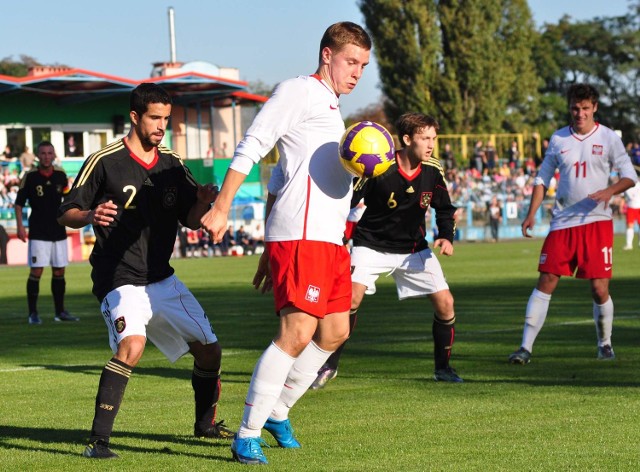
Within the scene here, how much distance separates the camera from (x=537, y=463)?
19.0ft

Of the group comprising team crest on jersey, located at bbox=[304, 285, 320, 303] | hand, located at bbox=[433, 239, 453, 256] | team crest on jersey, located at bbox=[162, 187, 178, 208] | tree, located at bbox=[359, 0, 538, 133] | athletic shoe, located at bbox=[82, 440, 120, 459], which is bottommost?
athletic shoe, located at bbox=[82, 440, 120, 459]

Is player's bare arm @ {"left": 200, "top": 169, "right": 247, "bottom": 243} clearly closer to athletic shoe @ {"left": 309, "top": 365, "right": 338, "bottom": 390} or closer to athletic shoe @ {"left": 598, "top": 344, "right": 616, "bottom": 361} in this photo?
athletic shoe @ {"left": 309, "top": 365, "right": 338, "bottom": 390}

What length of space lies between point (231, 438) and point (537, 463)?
1.92m

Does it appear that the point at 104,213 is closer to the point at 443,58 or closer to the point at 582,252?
the point at 582,252

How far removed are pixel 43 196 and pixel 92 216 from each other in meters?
9.66

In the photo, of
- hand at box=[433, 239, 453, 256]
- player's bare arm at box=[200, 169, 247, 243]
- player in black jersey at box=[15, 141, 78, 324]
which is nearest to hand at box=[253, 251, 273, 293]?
player's bare arm at box=[200, 169, 247, 243]

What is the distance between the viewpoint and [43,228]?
15.9 meters

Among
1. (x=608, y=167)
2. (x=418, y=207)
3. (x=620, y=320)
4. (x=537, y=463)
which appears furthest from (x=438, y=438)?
(x=620, y=320)

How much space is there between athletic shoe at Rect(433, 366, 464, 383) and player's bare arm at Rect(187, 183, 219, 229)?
315 cm

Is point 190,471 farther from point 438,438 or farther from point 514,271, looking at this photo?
point 514,271

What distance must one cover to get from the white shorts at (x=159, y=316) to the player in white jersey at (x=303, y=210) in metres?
0.81

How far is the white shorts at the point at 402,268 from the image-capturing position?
9.38 m

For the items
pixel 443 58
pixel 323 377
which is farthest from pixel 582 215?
pixel 443 58

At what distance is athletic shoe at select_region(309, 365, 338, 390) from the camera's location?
906 cm
